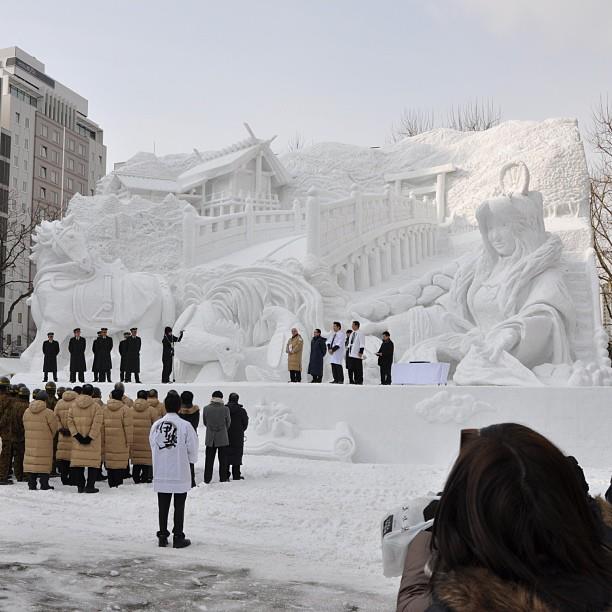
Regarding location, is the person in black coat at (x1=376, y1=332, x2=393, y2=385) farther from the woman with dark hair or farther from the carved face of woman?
the woman with dark hair

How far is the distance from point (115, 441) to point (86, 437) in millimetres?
572

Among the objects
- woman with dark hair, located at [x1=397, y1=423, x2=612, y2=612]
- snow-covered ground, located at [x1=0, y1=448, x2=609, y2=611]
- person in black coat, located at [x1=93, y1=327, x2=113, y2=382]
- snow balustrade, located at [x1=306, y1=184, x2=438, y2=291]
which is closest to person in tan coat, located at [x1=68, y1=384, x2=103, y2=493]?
snow-covered ground, located at [x1=0, y1=448, x2=609, y2=611]

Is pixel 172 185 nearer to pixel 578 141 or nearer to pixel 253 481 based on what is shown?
pixel 578 141

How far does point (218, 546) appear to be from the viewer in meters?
6.89

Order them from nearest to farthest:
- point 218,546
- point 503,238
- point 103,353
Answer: point 218,546
point 503,238
point 103,353

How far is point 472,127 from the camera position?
124 ft

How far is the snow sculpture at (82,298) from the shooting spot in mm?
17672

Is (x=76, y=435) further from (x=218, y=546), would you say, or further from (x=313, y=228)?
(x=313, y=228)

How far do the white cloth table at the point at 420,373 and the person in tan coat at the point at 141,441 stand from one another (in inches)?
173

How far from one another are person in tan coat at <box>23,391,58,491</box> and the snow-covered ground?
0.72 ft

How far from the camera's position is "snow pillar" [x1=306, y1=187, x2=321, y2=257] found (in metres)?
18.2

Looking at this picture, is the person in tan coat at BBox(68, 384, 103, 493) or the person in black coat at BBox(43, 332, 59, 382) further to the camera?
the person in black coat at BBox(43, 332, 59, 382)

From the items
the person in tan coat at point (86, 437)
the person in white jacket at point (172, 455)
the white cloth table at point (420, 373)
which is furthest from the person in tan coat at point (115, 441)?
the white cloth table at point (420, 373)

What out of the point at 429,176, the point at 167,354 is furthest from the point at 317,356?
the point at 429,176
